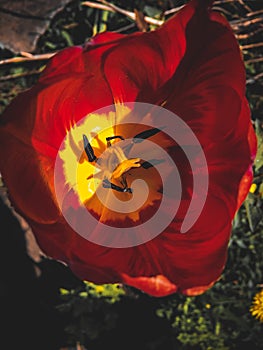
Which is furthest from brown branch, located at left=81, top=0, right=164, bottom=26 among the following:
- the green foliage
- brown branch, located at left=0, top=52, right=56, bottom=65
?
the green foliage

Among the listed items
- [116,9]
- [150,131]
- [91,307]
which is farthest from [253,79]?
[91,307]

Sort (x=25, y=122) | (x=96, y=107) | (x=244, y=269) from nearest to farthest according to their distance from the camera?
(x=25, y=122) < (x=96, y=107) < (x=244, y=269)

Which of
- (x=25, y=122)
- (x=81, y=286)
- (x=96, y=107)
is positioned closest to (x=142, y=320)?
(x=81, y=286)

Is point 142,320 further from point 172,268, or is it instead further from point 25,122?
point 25,122

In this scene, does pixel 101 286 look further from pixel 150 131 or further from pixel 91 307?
pixel 150 131

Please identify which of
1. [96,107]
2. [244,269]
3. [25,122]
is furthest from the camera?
[244,269]

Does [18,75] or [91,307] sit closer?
[91,307]
